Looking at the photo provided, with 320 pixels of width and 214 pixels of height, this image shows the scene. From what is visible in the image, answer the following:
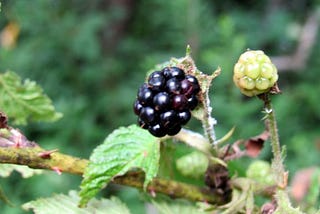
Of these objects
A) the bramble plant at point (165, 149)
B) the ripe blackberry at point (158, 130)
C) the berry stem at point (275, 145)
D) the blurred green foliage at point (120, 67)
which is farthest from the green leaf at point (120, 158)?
the blurred green foliage at point (120, 67)

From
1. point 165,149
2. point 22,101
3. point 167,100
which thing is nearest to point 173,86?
point 167,100

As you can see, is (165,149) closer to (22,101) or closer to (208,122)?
(208,122)

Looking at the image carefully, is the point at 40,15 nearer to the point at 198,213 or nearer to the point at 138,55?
the point at 138,55

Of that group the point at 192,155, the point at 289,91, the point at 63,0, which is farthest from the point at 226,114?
the point at 192,155

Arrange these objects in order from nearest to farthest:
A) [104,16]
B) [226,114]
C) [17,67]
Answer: [226,114]
[17,67]
[104,16]

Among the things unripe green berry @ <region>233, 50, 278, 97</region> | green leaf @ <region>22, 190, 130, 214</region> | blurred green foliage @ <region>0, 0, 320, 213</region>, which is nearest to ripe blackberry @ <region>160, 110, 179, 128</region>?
unripe green berry @ <region>233, 50, 278, 97</region>

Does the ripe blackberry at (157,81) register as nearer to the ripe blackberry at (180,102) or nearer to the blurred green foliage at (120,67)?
the ripe blackberry at (180,102)
